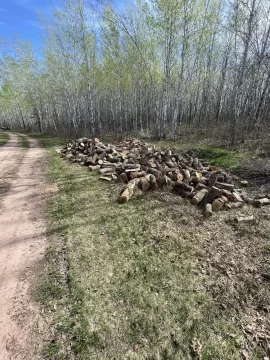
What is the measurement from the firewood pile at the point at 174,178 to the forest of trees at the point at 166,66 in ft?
16.5

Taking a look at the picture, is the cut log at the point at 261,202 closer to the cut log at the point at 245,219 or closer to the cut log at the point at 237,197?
the cut log at the point at 237,197

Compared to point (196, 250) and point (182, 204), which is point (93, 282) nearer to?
point (196, 250)

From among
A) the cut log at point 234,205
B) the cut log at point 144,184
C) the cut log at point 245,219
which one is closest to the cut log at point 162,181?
the cut log at point 144,184

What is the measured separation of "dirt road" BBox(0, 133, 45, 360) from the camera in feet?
6.86

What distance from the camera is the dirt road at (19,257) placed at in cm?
209

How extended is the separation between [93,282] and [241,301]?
175cm

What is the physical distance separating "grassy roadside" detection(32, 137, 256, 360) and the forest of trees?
838cm

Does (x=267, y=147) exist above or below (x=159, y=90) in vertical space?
below

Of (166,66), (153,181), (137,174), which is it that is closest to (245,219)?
(153,181)

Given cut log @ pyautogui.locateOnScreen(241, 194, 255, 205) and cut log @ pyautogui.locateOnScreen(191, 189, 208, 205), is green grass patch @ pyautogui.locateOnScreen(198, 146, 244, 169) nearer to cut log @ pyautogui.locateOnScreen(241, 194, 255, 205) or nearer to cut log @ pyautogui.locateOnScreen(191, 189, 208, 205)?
cut log @ pyautogui.locateOnScreen(241, 194, 255, 205)

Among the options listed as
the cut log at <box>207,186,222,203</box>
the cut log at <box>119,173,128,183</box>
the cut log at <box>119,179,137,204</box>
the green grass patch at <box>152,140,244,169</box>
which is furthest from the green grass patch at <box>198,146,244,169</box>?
the cut log at <box>119,179,137,204</box>

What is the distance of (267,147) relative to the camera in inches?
340

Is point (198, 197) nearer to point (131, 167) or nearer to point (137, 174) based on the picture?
point (137, 174)

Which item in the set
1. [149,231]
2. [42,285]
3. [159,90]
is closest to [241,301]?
[149,231]
